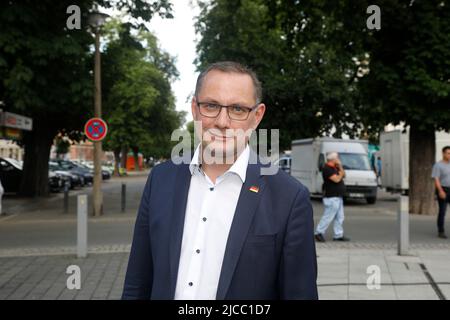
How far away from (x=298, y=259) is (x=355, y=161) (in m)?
20.4

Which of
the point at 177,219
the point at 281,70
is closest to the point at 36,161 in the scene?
the point at 281,70

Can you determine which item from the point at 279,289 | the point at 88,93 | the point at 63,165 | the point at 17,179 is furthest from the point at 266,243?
the point at 63,165

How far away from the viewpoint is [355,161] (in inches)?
866

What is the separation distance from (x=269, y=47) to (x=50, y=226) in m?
20.9

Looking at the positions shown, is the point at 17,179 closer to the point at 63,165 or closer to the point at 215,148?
the point at 63,165

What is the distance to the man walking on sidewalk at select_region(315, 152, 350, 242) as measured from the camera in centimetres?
1090

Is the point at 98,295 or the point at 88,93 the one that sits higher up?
the point at 88,93

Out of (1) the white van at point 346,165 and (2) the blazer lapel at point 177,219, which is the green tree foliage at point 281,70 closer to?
(1) the white van at point 346,165

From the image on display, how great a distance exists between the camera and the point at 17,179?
85.0 feet

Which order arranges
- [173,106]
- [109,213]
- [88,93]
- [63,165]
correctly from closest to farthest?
[88,93], [109,213], [63,165], [173,106]

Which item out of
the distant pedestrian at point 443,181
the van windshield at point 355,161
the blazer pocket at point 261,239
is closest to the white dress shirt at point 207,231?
the blazer pocket at point 261,239

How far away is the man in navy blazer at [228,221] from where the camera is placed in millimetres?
2119

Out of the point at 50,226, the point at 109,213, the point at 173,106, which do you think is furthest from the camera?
the point at 173,106

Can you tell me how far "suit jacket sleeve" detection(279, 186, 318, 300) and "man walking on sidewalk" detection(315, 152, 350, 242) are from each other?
8.81m
